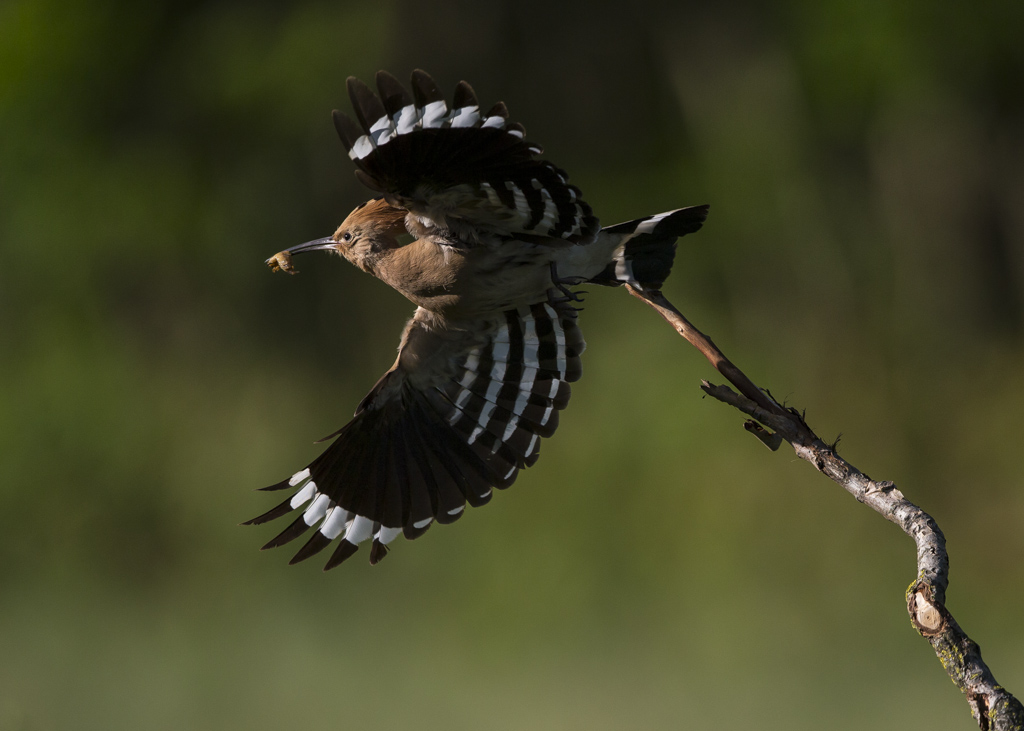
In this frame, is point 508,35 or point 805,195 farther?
point 508,35

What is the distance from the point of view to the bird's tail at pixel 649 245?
201 cm

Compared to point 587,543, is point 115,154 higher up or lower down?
higher up

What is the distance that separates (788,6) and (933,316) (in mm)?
1426

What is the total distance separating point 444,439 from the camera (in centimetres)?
225

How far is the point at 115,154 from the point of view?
193 inches

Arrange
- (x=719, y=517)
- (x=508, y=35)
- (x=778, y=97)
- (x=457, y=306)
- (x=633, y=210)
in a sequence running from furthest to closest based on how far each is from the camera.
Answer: (x=508, y=35), (x=633, y=210), (x=778, y=97), (x=719, y=517), (x=457, y=306)

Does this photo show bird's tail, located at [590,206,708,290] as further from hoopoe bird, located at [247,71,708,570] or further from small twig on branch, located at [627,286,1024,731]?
small twig on branch, located at [627,286,1024,731]

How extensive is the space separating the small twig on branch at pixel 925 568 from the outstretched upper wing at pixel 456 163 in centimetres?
50

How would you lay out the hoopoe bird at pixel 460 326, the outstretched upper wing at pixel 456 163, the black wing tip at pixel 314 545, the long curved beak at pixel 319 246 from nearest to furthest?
the outstretched upper wing at pixel 456 163 → the hoopoe bird at pixel 460 326 → the black wing tip at pixel 314 545 → the long curved beak at pixel 319 246

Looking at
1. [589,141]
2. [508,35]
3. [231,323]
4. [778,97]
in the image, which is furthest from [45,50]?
[778,97]

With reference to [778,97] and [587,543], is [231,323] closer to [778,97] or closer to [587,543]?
[587,543]

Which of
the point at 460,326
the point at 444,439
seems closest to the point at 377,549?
the point at 444,439

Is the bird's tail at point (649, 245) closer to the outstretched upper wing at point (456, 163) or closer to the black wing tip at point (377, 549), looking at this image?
the outstretched upper wing at point (456, 163)

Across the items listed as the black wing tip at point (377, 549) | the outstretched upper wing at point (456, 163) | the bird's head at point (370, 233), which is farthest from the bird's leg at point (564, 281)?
the black wing tip at point (377, 549)
